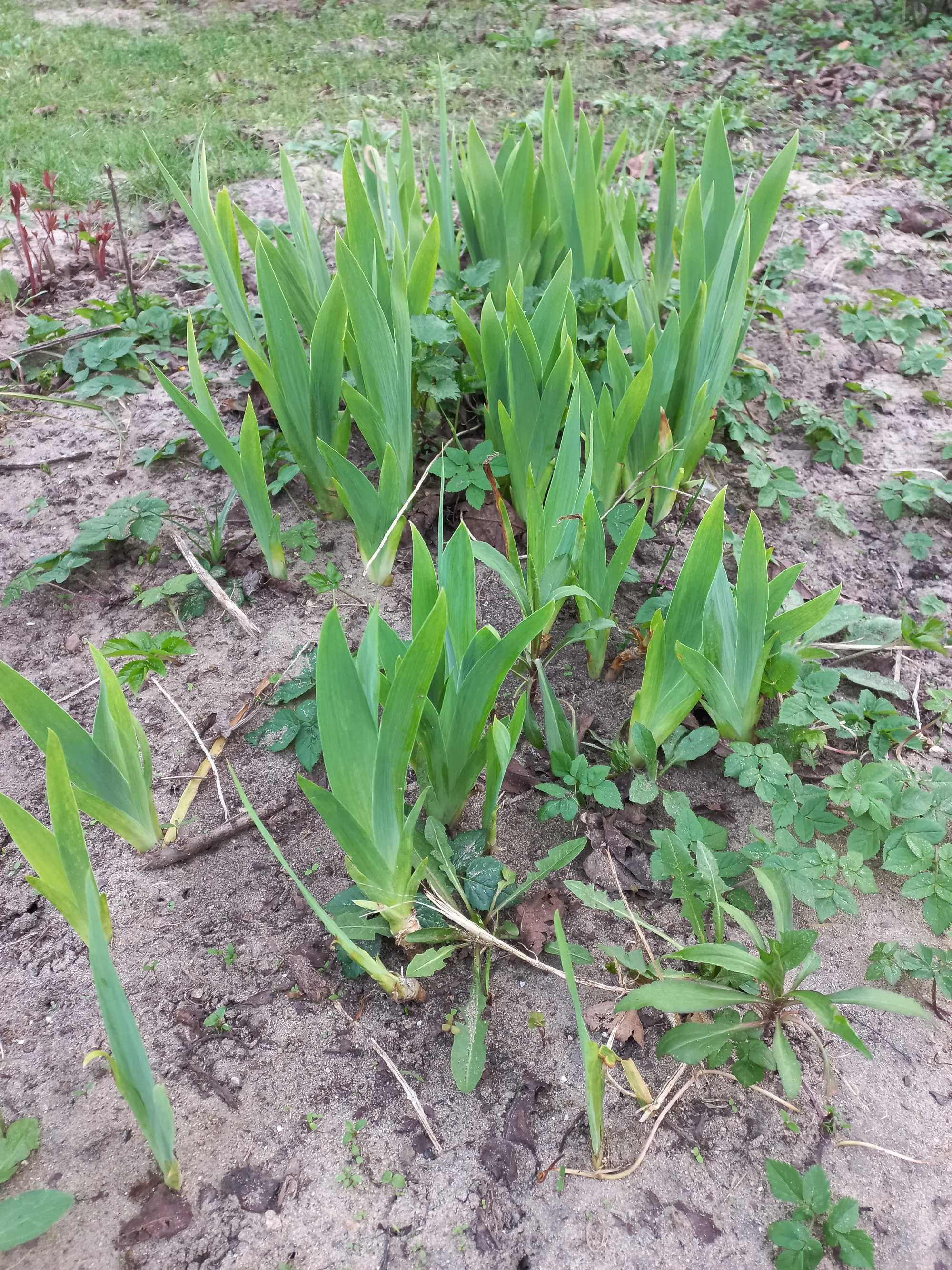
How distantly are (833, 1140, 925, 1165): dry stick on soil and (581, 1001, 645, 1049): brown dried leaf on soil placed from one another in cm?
25

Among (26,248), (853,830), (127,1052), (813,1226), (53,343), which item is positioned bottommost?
(813,1226)

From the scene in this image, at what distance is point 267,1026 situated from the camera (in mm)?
1074

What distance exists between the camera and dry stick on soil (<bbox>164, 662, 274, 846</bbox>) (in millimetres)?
1287

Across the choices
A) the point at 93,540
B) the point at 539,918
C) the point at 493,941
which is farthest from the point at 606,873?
the point at 93,540

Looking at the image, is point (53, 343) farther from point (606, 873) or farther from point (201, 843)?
point (606, 873)

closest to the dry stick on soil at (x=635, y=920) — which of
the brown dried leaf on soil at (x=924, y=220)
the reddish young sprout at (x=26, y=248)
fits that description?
the reddish young sprout at (x=26, y=248)

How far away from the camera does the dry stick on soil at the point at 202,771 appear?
50.7 inches

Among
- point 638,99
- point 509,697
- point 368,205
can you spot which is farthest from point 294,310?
point 638,99

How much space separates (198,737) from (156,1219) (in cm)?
69

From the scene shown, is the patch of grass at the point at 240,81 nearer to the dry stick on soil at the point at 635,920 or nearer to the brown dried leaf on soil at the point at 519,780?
the brown dried leaf on soil at the point at 519,780

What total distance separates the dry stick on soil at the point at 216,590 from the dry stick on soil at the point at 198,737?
19 centimetres

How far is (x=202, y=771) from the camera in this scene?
136cm

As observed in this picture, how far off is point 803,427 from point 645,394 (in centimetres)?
84

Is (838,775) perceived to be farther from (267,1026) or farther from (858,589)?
(267,1026)
